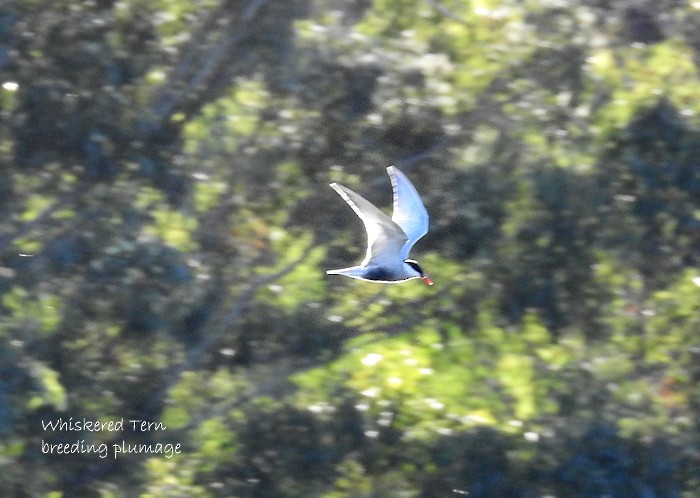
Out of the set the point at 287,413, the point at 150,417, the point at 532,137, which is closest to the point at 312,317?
the point at 287,413

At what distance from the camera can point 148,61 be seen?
8648 mm

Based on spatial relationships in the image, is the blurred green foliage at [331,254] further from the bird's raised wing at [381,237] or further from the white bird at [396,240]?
the bird's raised wing at [381,237]

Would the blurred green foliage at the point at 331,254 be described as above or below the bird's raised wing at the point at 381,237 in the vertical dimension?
below

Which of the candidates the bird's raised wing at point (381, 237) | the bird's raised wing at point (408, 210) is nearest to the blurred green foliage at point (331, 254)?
the bird's raised wing at point (408, 210)

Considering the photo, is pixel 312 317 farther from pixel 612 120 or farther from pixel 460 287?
pixel 612 120

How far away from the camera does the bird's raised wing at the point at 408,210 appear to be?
22.2 feet

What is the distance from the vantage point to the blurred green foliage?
8.48m

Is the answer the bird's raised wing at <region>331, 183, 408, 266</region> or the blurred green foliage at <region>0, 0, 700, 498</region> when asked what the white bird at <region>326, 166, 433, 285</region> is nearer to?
the bird's raised wing at <region>331, 183, 408, 266</region>

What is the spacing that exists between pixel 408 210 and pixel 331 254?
6.49ft

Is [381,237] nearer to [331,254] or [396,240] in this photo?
[396,240]

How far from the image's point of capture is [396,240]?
21.2 feet

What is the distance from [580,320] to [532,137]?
120cm

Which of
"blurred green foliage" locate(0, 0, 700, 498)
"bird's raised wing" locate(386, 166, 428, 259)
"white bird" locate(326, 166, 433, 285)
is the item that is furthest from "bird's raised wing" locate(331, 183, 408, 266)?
"blurred green foliage" locate(0, 0, 700, 498)

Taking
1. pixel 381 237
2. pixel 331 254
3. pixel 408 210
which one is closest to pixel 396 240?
pixel 381 237
